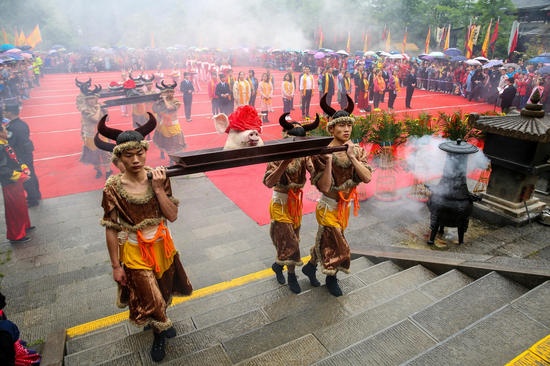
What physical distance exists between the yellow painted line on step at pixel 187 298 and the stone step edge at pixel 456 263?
3.56 ft

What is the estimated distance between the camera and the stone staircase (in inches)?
113

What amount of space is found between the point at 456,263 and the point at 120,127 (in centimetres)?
1315

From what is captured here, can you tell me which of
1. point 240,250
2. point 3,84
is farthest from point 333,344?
point 3,84

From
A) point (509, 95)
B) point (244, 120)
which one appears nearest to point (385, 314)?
point (244, 120)

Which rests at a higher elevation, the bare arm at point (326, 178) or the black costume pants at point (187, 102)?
the bare arm at point (326, 178)

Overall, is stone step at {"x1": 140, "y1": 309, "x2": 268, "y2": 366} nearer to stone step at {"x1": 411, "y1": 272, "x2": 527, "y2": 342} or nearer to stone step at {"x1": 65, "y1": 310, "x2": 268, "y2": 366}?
stone step at {"x1": 65, "y1": 310, "x2": 268, "y2": 366}

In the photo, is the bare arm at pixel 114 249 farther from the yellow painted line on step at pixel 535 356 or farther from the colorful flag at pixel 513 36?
the colorful flag at pixel 513 36

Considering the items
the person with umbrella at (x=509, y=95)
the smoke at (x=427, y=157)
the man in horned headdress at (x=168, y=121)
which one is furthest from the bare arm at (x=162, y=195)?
the person with umbrella at (x=509, y=95)

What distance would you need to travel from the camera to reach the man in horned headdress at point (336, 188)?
3.80 m

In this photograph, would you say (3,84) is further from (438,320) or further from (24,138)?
(438,320)

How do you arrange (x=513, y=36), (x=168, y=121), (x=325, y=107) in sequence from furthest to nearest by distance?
(x=513, y=36)
(x=168, y=121)
(x=325, y=107)

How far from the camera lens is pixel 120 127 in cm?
1414

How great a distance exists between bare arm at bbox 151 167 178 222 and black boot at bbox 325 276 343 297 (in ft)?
6.22

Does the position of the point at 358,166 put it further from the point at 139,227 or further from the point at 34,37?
the point at 34,37
